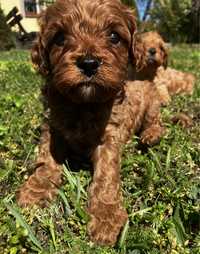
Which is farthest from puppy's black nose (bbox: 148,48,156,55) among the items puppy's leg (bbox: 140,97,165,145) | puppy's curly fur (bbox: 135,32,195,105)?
puppy's leg (bbox: 140,97,165,145)

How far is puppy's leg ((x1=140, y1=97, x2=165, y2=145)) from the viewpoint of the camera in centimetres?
494

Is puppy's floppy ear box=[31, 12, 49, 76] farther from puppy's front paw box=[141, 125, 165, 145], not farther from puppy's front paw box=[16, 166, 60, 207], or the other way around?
puppy's front paw box=[141, 125, 165, 145]

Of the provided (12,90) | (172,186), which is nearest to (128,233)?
(172,186)

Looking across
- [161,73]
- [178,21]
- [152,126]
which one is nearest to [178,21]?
[178,21]

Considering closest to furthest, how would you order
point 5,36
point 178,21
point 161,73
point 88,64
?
point 88,64, point 161,73, point 5,36, point 178,21

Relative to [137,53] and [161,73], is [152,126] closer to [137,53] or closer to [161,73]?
[137,53]

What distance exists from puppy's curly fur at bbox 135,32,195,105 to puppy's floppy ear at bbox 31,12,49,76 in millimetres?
4631

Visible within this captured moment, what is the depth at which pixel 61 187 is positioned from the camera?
3.90m

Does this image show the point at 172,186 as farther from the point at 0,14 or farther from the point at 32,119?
the point at 0,14

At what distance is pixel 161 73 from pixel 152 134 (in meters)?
4.91

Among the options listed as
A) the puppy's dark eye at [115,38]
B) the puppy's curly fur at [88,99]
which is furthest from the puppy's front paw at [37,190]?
the puppy's dark eye at [115,38]

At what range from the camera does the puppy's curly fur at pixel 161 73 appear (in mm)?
8984

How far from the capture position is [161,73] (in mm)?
9734

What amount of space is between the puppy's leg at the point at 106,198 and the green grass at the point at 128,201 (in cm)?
7
